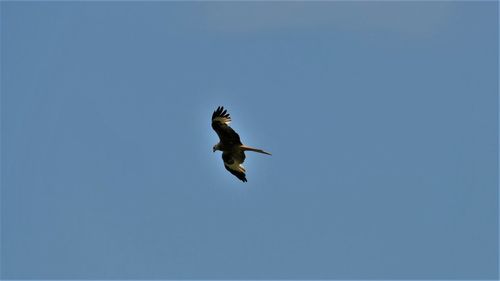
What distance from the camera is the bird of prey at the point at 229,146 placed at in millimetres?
69062

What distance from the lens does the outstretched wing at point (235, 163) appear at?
70.4 meters

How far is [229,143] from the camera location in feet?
229

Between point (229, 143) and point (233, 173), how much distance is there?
1798mm

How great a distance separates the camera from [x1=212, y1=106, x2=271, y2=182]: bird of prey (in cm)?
6906

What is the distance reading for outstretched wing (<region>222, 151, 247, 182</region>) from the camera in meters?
70.4

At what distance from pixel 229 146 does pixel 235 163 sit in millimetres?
1064

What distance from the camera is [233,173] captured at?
71188 mm

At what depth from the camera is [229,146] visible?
230 ft

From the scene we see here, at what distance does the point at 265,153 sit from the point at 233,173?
3495 mm

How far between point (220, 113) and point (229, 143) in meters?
1.35

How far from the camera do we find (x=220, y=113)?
6912 cm

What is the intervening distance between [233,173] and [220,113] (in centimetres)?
310

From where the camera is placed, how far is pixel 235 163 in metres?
70.8
